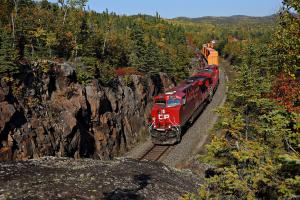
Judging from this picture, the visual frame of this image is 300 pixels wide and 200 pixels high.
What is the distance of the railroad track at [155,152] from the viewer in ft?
108

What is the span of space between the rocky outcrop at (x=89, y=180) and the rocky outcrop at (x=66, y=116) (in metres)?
6.37

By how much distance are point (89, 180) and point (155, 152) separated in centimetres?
1637

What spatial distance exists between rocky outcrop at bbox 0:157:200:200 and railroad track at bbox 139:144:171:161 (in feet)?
30.3

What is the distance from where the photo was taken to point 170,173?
2308 centimetres

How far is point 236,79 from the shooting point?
82.5ft

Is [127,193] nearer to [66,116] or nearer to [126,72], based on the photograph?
[66,116]

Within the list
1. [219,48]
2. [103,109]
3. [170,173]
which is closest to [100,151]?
[103,109]

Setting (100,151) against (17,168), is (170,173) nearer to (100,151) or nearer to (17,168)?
(17,168)

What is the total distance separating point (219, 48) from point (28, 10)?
11065 centimetres

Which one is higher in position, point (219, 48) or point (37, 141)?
point (219, 48)

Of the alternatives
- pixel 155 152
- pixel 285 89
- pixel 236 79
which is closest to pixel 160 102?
pixel 155 152

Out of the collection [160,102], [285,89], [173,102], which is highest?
[285,89]

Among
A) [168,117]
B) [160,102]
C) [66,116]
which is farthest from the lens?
[160,102]

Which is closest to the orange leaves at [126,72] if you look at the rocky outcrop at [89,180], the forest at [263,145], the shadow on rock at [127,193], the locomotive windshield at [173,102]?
the locomotive windshield at [173,102]
